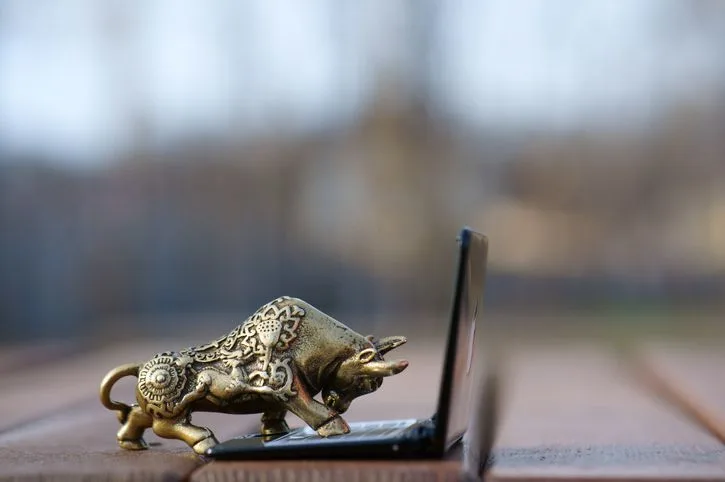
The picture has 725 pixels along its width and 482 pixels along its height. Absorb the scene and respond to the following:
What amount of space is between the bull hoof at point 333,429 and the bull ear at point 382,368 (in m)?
0.04

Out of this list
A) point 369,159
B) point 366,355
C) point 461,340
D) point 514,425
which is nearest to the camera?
point 461,340

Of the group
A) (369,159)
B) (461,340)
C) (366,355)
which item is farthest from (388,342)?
(369,159)

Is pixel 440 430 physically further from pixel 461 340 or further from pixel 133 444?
pixel 133 444

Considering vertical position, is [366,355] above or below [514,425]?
above

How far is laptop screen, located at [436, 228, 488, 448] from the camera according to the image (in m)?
0.47

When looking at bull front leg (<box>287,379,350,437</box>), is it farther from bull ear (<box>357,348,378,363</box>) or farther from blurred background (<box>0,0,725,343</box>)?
blurred background (<box>0,0,725,343</box>)

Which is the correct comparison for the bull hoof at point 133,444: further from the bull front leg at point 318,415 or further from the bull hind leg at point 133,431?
the bull front leg at point 318,415

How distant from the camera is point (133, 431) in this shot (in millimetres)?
602

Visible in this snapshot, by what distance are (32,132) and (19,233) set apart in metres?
0.31

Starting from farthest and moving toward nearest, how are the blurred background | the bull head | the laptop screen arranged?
the blurred background
the bull head
the laptop screen

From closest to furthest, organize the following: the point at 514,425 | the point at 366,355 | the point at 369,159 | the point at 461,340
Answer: the point at 461,340, the point at 366,355, the point at 514,425, the point at 369,159

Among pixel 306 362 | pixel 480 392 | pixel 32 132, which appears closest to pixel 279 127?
pixel 32 132

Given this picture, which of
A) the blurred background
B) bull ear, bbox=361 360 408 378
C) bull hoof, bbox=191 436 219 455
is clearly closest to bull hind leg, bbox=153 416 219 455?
bull hoof, bbox=191 436 219 455

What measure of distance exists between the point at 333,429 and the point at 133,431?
0.46 feet
